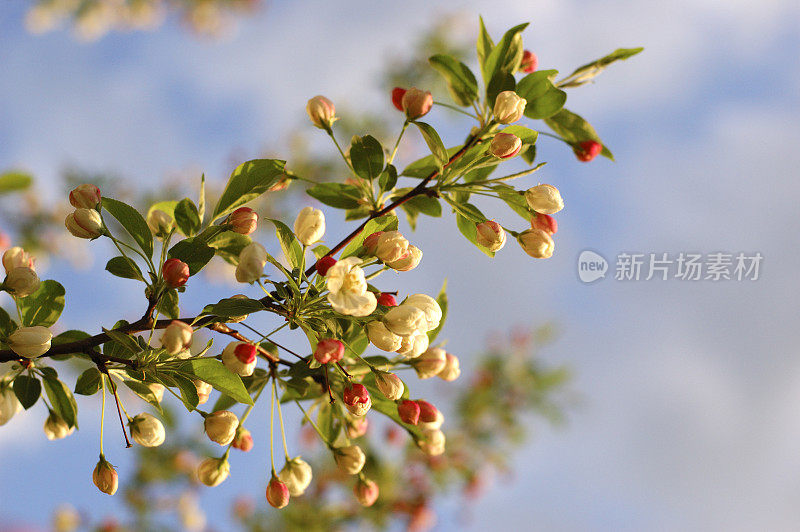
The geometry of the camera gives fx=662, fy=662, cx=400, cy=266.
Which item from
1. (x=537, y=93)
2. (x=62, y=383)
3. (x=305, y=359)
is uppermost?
(x=537, y=93)

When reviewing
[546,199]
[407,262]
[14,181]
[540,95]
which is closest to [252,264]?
[407,262]

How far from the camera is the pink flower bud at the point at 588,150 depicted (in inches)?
42.1

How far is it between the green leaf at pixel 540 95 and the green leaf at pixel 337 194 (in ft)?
0.96

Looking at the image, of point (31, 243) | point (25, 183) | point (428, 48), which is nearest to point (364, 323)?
point (25, 183)

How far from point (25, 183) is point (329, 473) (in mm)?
2300

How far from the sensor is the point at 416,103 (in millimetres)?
976

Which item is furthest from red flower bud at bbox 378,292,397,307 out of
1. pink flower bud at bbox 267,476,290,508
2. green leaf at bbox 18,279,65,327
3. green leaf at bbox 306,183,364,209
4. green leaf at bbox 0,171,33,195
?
green leaf at bbox 0,171,33,195

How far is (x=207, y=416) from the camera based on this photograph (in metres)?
0.88

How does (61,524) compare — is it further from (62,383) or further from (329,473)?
(62,383)

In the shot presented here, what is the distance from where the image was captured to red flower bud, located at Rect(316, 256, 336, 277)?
2.60 ft

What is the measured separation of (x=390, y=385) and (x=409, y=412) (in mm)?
73

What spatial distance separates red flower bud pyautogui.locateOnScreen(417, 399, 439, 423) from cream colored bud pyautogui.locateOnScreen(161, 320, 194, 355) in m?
0.36

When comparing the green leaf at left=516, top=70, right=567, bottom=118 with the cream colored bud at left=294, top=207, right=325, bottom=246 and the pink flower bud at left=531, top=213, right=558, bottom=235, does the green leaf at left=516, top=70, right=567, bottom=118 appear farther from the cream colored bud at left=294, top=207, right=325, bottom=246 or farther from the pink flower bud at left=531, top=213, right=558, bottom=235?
the cream colored bud at left=294, top=207, right=325, bottom=246

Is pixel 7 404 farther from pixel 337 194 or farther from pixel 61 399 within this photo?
pixel 337 194
